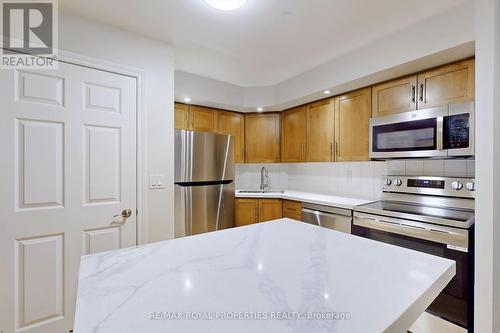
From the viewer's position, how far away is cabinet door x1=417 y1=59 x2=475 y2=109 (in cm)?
185

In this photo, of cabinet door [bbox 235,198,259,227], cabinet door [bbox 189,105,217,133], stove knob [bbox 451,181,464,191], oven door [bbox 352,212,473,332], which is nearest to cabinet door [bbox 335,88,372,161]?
stove knob [bbox 451,181,464,191]

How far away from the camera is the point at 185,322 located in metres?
0.51

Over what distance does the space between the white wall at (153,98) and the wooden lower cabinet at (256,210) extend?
1.19 m

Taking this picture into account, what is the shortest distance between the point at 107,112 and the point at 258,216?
81.6 inches

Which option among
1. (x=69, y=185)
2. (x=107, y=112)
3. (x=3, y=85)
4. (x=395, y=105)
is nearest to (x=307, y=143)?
(x=395, y=105)

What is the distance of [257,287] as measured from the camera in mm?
660

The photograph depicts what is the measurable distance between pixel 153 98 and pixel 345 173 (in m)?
2.39

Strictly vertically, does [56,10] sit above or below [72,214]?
above

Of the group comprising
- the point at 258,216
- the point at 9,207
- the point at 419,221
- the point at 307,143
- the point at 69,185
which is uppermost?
the point at 307,143

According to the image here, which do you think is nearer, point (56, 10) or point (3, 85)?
point (3, 85)

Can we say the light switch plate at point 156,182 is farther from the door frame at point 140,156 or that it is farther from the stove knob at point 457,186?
the stove knob at point 457,186

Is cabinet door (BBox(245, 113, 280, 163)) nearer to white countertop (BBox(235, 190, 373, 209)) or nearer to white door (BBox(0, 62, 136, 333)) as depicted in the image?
white countertop (BBox(235, 190, 373, 209))

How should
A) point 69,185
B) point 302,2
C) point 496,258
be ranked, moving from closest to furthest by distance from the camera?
1. point 496,258
2. point 302,2
3. point 69,185

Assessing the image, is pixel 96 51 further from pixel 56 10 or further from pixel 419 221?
pixel 419 221
